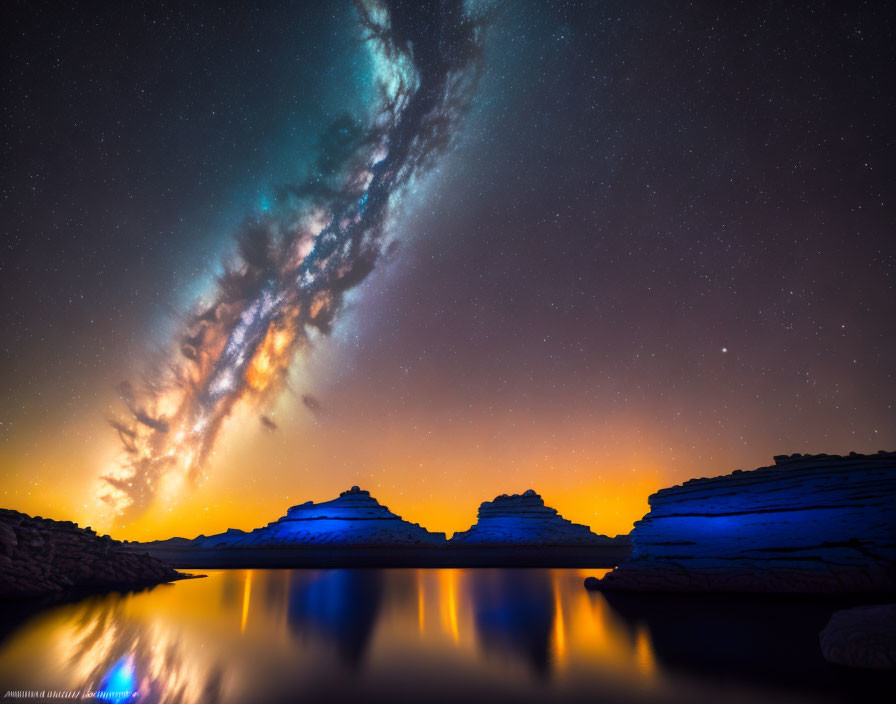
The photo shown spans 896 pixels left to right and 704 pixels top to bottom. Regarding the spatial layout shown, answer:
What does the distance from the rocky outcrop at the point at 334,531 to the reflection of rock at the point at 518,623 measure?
3700 centimetres

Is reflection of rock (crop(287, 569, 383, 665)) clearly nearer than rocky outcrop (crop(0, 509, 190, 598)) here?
Yes

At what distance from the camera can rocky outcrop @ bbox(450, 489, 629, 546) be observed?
154 ft

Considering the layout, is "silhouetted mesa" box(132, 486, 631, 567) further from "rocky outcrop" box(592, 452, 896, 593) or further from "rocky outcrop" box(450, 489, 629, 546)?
"rocky outcrop" box(592, 452, 896, 593)

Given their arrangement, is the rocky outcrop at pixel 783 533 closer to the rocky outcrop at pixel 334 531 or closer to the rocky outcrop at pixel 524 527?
the rocky outcrop at pixel 524 527

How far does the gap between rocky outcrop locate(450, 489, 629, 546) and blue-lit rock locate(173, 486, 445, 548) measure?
5.52m

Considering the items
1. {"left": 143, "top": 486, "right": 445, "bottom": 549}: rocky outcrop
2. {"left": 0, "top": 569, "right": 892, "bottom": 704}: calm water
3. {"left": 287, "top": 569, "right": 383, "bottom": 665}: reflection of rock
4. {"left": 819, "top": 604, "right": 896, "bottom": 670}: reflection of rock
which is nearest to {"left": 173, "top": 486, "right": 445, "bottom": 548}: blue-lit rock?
{"left": 143, "top": 486, "right": 445, "bottom": 549}: rocky outcrop

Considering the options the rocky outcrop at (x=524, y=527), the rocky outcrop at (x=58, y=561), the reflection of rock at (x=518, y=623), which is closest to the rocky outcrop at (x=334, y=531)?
the rocky outcrop at (x=524, y=527)

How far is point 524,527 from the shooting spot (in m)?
48.5

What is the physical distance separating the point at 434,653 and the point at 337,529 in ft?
A: 162

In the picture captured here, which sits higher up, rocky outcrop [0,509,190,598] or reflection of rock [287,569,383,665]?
rocky outcrop [0,509,190,598]

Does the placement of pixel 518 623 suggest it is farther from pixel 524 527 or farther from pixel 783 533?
pixel 524 527

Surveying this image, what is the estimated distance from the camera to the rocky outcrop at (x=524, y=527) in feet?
154

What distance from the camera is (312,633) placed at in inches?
309

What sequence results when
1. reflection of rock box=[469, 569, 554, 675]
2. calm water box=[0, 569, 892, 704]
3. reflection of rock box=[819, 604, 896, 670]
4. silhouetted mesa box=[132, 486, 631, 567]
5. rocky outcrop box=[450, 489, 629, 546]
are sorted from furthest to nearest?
1. rocky outcrop box=[450, 489, 629, 546]
2. silhouetted mesa box=[132, 486, 631, 567]
3. reflection of rock box=[469, 569, 554, 675]
4. reflection of rock box=[819, 604, 896, 670]
5. calm water box=[0, 569, 892, 704]
